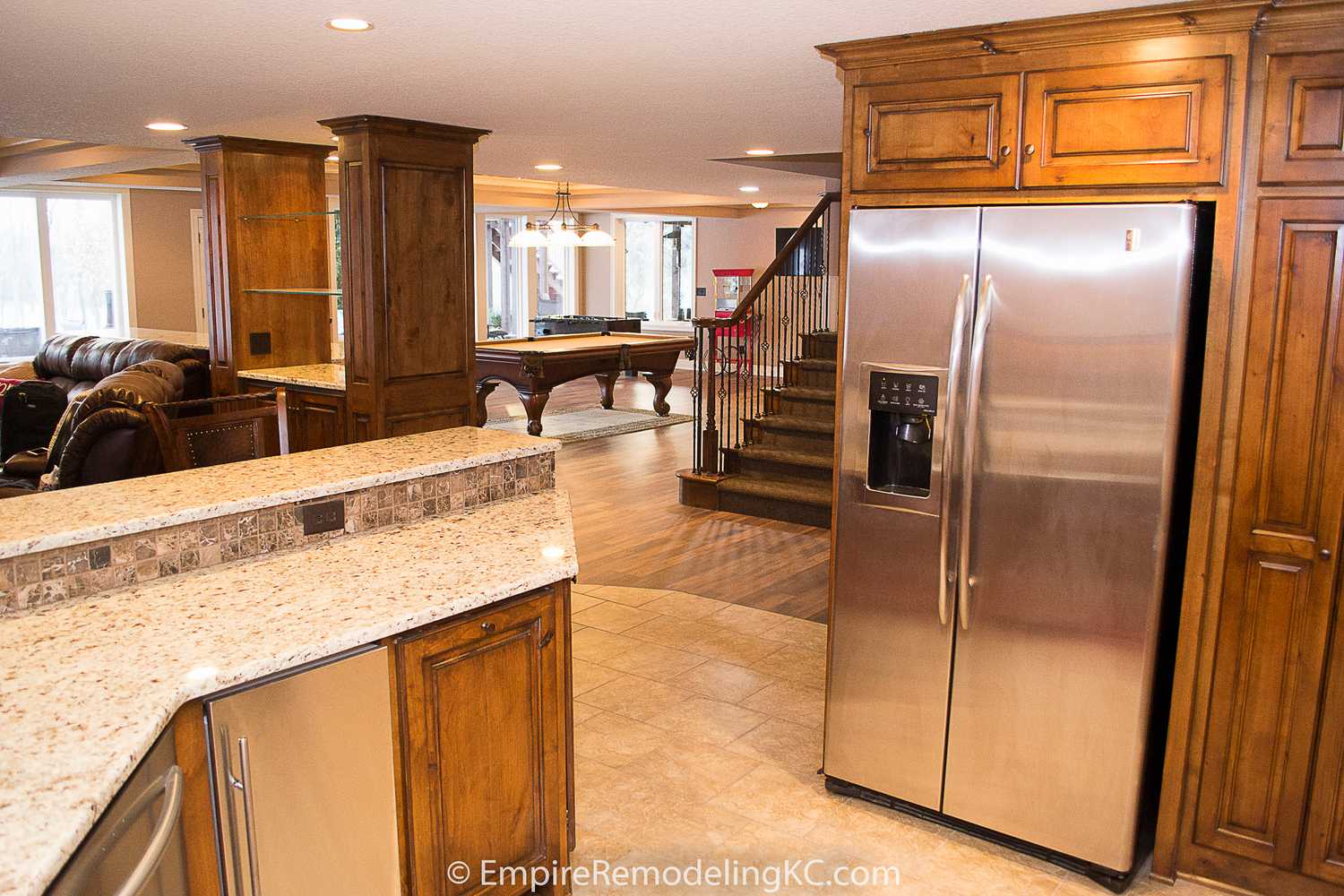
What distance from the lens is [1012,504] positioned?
271 cm

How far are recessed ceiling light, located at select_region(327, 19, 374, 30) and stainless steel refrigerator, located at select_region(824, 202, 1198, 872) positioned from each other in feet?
4.74

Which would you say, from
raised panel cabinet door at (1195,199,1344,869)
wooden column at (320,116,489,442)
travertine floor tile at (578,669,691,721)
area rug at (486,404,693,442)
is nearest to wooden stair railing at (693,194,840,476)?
area rug at (486,404,693,442)

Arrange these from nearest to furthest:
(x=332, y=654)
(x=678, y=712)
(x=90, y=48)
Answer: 1. (x=332, y=654)
2. (x=90, y=48)
3. (x=678, y=712)

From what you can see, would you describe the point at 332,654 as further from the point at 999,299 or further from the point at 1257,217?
the point at 1257,217

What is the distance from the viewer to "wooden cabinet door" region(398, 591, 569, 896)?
2.19 m

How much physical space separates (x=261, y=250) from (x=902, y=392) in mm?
4392

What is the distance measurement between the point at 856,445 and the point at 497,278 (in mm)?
14732

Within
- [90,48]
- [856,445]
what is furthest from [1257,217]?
[90,48]

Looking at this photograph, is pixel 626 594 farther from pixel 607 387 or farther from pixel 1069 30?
pixel 607 387

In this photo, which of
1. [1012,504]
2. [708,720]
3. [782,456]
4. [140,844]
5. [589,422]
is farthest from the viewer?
[589,422]

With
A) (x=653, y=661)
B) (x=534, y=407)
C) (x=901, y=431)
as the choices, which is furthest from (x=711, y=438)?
(x=901, y=431)

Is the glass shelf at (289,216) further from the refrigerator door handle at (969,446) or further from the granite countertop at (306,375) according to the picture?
the refrigerator door handle at (969,446)

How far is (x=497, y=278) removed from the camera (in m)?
17.0

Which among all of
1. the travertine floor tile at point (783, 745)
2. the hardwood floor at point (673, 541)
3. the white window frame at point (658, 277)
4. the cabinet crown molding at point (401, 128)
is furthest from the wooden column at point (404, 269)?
the white window frame at point (658, 277)
